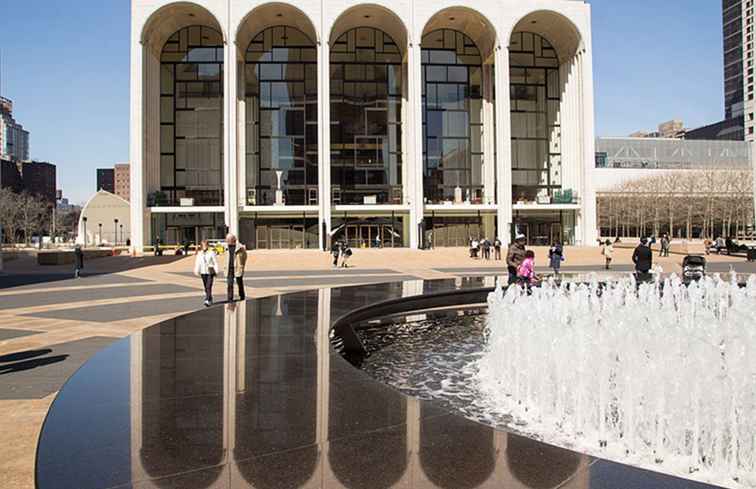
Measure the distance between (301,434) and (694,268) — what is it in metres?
20.0

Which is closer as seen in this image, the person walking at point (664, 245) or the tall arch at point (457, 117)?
the person walking at point (664, 245)

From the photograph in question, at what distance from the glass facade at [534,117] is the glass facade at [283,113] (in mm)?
20295

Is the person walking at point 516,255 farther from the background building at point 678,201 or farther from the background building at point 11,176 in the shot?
the background building at point 11,176

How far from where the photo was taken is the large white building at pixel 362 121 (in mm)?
46688

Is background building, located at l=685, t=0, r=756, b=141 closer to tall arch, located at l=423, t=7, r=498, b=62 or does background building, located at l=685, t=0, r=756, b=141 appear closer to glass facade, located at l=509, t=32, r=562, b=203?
glass facade, located at l=509, t=32, r=562, b=203

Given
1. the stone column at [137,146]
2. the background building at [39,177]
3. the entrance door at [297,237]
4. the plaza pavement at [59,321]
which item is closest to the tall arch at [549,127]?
the entrance door at [297,237]

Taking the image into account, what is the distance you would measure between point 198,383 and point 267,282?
1630 cm

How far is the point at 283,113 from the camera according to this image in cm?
5181

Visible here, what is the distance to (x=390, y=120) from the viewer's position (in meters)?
52.6

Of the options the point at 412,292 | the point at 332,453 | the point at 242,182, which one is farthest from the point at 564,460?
the point at 242,182

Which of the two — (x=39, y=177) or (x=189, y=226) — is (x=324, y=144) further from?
(x=39, y=177)

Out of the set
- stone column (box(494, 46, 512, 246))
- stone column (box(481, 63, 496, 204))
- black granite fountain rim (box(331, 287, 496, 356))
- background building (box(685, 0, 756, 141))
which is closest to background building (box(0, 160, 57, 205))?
stone column (box(481, 63, 496, 204))

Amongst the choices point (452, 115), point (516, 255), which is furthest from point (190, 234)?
point (516, 255)

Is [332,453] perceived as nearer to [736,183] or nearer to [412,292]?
[412,292]
